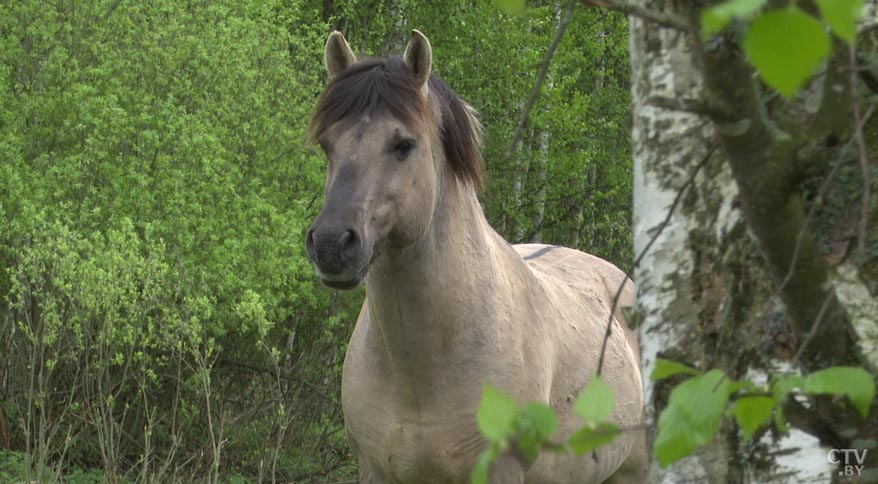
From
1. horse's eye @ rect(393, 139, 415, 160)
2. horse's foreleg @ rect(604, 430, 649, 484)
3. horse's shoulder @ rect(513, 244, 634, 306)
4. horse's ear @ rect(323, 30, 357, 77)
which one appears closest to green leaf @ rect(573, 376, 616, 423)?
horse's eye @ rect(393, 139, 415, 160)

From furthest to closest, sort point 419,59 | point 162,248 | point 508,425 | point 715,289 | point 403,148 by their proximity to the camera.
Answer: point 162,248 < point 419,59 < point 403,148 < point 715,289 < point 508,425

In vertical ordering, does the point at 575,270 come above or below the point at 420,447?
above

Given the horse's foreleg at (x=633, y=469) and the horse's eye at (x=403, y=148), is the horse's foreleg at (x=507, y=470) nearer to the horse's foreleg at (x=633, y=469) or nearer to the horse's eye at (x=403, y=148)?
the horse's eye at (x=403, y=148)

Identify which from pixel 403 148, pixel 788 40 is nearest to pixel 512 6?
pixel 788 40

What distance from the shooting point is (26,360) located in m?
9.08

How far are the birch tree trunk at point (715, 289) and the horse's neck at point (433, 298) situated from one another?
2.55 meters

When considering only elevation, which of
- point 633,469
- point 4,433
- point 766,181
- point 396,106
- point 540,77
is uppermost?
point 396,106

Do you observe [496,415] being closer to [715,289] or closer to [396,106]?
[715,289]

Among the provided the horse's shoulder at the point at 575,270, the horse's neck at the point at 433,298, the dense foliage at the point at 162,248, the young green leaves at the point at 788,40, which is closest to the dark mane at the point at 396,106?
the horse's neck at the point at 433,298

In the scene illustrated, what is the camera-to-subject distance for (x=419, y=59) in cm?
468

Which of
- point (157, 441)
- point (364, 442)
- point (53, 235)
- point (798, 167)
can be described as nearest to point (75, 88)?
point (53, 235)

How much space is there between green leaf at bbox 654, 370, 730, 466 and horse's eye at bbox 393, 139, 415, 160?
3.21 m

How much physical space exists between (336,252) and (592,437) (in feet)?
8.97

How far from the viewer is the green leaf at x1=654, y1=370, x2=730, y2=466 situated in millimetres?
1165
